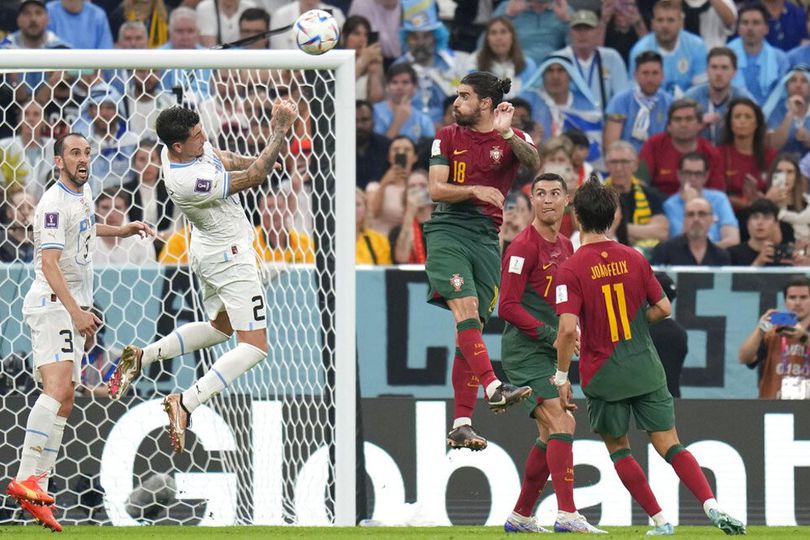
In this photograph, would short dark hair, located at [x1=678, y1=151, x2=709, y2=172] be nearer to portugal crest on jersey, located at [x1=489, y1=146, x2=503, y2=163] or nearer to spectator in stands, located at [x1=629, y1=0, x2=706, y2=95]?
spectator in stands, located at [x1=629, y1=0, x2=706, y2=95]

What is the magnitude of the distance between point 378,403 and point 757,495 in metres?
2.79

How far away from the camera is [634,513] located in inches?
429

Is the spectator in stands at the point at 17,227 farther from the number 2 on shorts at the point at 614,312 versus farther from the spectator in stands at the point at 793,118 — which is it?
the spectator in stands at the point at 793,118

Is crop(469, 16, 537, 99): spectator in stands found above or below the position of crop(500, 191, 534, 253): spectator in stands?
above

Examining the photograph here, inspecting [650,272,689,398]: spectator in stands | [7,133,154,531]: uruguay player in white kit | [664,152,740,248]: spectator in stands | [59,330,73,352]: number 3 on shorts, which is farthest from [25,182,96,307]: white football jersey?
[664,152,740,248]: spectator in stands

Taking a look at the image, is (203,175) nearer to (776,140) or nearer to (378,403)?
(378,403)

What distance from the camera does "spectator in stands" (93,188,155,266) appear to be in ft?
39.2

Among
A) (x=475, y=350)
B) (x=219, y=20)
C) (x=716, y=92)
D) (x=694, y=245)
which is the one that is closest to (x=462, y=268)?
(x=475, y=350)

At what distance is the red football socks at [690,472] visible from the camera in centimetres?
822

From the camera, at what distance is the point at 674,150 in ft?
47.9

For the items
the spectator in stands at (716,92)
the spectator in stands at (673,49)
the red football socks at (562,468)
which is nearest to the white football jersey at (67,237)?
the red football socks at (562,468)

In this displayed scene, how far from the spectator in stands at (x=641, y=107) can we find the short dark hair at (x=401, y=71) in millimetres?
1951

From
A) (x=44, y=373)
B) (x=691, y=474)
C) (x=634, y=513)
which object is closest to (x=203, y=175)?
(x=44, y=373)

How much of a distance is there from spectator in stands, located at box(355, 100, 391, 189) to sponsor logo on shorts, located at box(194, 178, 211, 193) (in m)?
5.35
